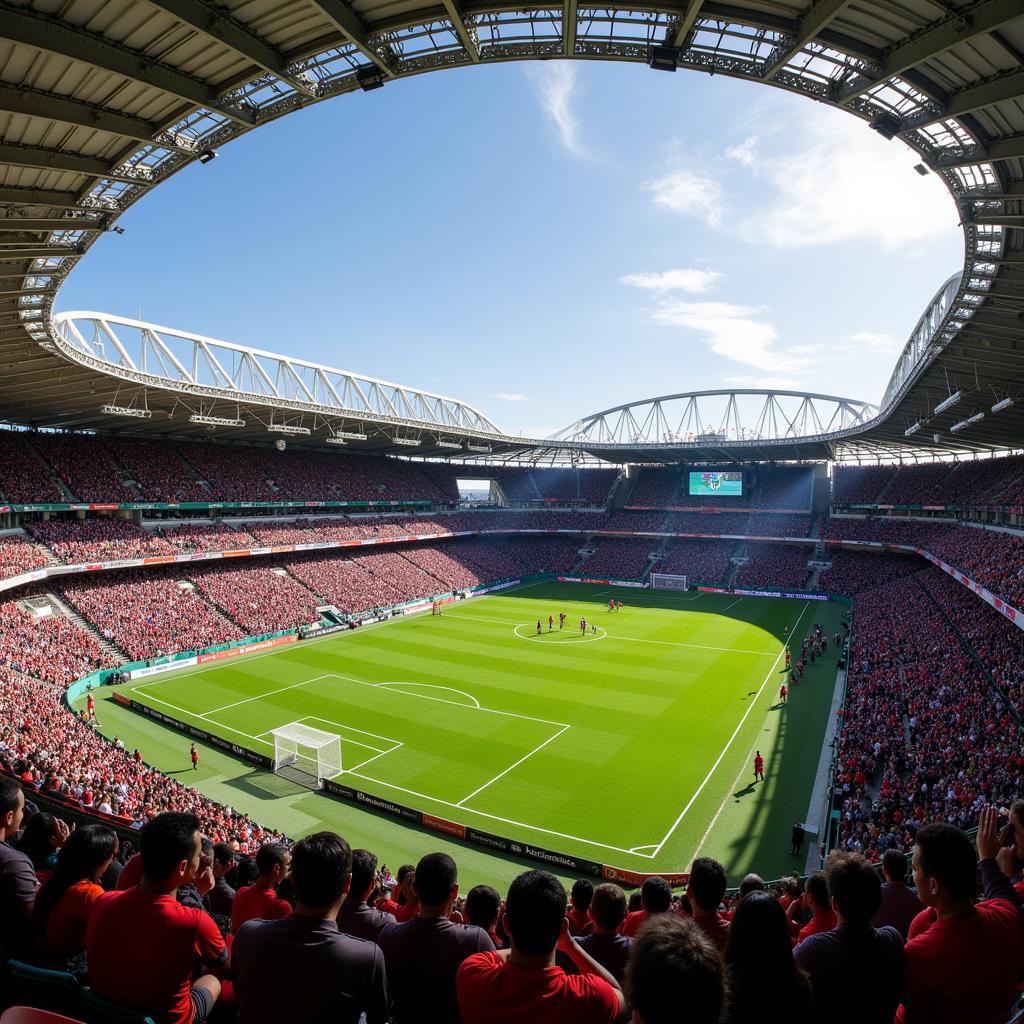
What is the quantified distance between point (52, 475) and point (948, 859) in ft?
158

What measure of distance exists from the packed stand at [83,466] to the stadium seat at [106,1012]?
Result: 44.4 m

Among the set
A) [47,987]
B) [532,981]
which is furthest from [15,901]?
[532,981]

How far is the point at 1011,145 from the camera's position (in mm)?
12367

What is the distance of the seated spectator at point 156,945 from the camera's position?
338 cm

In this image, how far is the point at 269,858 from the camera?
5547 millimetres

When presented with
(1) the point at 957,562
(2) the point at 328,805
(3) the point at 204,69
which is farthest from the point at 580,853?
(1) the point at 957,562

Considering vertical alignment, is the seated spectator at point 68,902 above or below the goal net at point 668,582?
above

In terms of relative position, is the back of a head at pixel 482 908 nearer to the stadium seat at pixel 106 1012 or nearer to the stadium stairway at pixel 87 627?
the stadium seat at pixel 106 1012

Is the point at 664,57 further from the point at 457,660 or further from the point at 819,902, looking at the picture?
the point at 457,660

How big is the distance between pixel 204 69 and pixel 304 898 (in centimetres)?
1310

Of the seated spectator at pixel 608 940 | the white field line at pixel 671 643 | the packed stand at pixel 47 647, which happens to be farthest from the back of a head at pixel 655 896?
the white field line at pixel 671 643

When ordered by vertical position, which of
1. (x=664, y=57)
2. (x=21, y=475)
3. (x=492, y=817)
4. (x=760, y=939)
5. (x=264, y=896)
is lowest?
(x=492, y=817)

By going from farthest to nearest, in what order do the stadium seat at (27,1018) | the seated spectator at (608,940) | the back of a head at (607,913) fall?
the back of a head at (607,913), the seated spectator at (608,940), the stadium seat at (27,1018)

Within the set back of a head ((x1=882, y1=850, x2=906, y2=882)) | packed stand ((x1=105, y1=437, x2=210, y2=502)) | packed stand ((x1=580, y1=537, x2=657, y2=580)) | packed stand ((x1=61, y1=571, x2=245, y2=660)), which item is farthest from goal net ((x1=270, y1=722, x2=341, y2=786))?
packed stand ((x1=580, y1=537, x2=657, y2=580))
